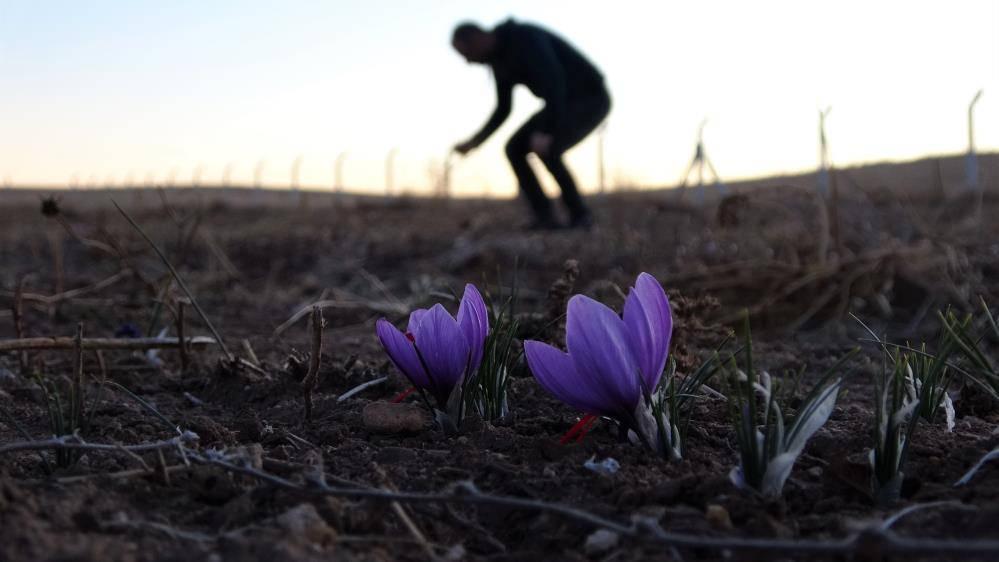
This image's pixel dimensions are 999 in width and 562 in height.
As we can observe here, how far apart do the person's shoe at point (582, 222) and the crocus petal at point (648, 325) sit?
18.5 ft

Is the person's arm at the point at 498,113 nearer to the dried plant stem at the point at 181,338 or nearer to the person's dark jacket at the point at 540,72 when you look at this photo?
the person's dark jacket at the point at 540,72

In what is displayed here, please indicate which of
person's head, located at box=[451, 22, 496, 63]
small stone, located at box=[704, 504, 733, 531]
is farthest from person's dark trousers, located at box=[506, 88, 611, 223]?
small stone, located at box=[704, 504, 733, 531]

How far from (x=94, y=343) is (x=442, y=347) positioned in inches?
39.9

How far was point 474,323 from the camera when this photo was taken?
151 cm

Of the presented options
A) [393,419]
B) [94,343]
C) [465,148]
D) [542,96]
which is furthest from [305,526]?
[465,148]

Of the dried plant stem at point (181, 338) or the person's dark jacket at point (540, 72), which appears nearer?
the dried plant stem at point (181, 338)

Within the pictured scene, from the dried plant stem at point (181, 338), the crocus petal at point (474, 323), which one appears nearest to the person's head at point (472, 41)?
the dried plant stem at point (181, 338)

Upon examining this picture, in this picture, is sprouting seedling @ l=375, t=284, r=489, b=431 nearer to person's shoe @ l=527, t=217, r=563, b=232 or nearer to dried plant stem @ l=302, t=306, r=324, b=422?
dried plant stem @ l=302, t=306, r=324, b=422

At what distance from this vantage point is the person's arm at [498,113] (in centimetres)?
691

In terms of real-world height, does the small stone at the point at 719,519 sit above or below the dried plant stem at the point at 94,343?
below

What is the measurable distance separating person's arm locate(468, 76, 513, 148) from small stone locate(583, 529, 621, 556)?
19.5 ft

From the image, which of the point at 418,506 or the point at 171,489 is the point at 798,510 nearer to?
→ the point at 418,506

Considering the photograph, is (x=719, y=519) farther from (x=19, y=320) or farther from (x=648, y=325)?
(x=19, y=320)

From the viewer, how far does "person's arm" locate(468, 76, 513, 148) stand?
691cm
